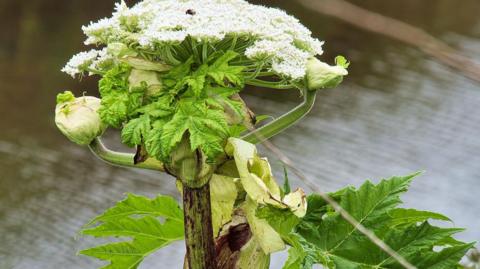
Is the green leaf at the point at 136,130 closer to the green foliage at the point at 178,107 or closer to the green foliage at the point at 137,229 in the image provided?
the green foliage at the point at 178,107

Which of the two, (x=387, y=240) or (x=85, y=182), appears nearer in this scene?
(x=387, y=240)

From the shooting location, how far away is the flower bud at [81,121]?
33.3 inches

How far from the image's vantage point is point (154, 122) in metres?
0.80

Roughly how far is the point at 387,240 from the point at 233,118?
0.20 meters

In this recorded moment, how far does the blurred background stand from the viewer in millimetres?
4801

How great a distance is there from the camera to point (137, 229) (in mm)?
997

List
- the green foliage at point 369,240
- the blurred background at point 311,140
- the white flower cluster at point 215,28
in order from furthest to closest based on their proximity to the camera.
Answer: the blurred background at point 311,140
the green foliage at point 369,240
the white flower cluster at point 215,28

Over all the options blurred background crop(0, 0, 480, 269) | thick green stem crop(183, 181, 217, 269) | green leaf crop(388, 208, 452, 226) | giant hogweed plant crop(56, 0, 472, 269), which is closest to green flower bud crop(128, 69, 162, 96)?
giant hogweed plant crop(56, 0, 472, 269)

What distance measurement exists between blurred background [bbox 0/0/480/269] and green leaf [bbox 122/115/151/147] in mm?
3562

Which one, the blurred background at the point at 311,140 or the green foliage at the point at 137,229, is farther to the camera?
the blurred background at the point at 311,140

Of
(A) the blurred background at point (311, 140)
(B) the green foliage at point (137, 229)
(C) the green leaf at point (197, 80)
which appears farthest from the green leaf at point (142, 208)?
(A) the blurred background at point (311, 140)

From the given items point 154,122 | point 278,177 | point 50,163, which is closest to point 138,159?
point 154,122

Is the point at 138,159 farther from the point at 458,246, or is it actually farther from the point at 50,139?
the point at 50,139

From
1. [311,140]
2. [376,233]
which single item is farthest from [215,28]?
[311,140]
